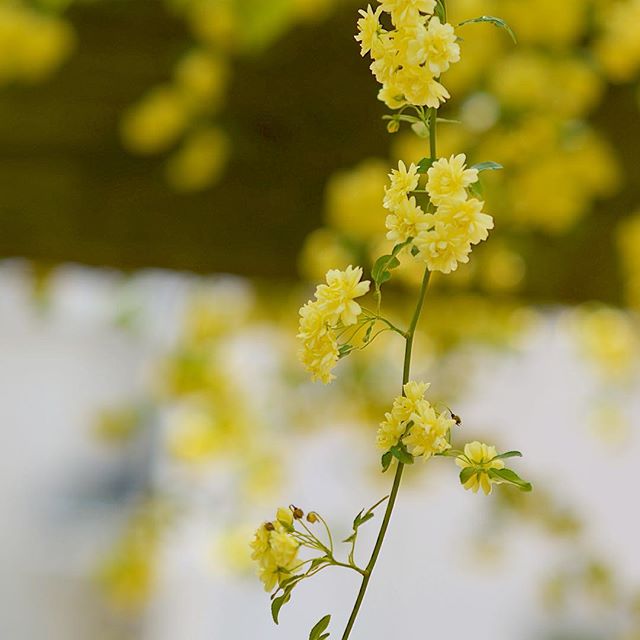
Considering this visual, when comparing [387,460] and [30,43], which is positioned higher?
[30,43]

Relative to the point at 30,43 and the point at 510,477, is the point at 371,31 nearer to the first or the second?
the point at 510,477

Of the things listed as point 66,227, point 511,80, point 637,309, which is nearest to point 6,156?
point 66,227

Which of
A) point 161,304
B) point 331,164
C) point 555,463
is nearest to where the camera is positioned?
point 331,164

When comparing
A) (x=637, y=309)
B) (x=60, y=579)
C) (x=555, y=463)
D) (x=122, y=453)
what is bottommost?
(x=637, y=309)

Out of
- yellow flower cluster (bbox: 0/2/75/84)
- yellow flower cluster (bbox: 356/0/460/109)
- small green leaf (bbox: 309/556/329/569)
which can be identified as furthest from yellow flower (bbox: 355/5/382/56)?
yellow flower cluster (bbox: 0/2/75/84)

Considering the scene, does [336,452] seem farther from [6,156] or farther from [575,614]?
[6,156]

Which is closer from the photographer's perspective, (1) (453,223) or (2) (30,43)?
(1) (453,223)

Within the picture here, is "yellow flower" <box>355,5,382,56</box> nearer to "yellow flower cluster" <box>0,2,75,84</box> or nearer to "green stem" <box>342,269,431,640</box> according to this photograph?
"green stem" <box>342,269,431,640</box>

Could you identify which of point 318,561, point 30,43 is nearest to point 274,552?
point 318,561
